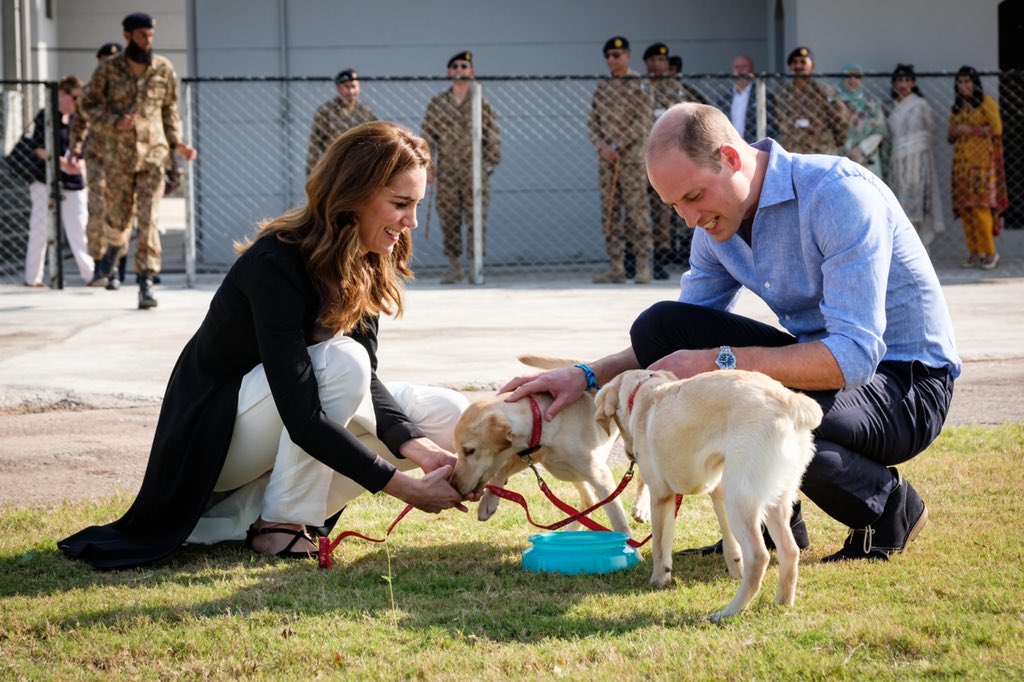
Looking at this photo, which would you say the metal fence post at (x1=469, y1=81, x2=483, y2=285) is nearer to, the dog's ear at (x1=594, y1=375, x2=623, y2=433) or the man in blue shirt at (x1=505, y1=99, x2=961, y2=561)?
the man in blue shirt at (x1=505, y1=99, x2=961, y2=561)

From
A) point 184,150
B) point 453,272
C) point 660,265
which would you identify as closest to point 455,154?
point 453,272

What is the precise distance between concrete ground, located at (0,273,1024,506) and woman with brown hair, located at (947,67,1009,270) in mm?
1065

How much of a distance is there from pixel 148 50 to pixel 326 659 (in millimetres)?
8581

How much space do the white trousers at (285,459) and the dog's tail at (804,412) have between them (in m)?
1.41

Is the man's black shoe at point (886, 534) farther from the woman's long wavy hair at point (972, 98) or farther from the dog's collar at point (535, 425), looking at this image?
the woman's long wavy hair at point (972, 98)

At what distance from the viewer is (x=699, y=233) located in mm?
4102

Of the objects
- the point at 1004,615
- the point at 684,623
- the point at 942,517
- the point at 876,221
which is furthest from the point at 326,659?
the point at 942,517

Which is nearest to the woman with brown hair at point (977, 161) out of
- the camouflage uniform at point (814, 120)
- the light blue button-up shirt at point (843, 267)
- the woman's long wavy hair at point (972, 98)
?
the woman's long wavy hair at point (972, 98)

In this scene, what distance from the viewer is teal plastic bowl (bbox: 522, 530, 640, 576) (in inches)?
145

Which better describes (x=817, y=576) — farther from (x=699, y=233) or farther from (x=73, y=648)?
(x=73, y=648)

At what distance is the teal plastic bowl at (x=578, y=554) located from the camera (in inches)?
145

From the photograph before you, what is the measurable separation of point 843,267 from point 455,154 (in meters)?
9.48

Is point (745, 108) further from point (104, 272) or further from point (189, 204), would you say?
point (104, 272)

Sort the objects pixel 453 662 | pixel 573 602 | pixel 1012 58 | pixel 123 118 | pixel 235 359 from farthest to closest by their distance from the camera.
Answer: pixel 1012 58, pixel 123 118, pixel 235 359, pixel 573 602, pixel 453 662
